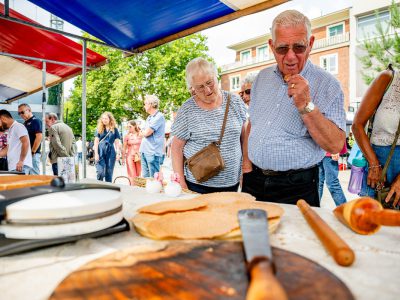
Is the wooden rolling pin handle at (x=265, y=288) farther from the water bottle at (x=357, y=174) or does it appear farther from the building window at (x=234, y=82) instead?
the building window at (x=234, y=82)

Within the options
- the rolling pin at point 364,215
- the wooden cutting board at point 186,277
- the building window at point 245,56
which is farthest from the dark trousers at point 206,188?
the building window at point 245,56

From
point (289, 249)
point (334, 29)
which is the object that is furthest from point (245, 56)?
point (289, 249)

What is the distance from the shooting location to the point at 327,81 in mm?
1765

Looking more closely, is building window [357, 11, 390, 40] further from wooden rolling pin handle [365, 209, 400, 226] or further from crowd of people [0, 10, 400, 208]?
wooden rolling pin handle [365, 209, 400, 226]

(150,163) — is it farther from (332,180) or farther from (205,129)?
(205,129)

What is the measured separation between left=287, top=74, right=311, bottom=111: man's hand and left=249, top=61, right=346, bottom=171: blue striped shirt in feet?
1.04

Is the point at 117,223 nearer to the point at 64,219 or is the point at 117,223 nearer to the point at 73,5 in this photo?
the point at 64,219

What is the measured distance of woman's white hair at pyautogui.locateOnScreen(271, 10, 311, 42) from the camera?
1641 mm

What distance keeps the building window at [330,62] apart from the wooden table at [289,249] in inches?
1040

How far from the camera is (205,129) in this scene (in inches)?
91.9

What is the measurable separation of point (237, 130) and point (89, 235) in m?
1.75

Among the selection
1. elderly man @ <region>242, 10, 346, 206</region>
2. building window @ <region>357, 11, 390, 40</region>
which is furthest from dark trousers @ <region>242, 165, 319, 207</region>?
building window @ <region>357, 11, 390, 40</region>

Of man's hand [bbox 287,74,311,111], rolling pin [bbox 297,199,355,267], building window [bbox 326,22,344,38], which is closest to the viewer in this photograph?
rolling pin [bbox 297,199,355,267]

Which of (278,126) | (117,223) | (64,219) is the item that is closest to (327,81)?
(278,126)
